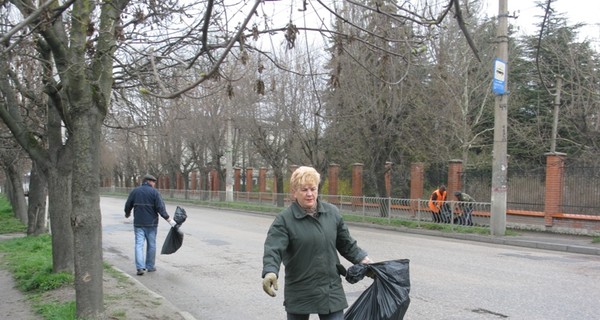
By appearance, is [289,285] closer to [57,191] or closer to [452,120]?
[57,191]

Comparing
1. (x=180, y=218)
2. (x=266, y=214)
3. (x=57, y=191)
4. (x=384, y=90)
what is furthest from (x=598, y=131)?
(x=57, y=191)

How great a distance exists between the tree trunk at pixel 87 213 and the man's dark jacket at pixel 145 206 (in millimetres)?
3744

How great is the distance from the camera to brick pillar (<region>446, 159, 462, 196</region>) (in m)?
21.3

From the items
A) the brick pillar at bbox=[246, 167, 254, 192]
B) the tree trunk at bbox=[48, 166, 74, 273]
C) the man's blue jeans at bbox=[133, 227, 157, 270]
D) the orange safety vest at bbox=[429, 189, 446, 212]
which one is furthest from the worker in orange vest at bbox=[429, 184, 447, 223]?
the brick pillar at bbox=[246, 167, 254, 192]

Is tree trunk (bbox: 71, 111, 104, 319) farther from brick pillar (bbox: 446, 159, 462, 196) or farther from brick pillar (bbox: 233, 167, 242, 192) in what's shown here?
brick pillar (bbox: 233, 167, 242, 192)

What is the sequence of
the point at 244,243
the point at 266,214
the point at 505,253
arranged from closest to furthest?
the point at 505,253 → the point at 244,243 → the point at 266,214

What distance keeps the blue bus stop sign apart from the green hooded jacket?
42.0 feet

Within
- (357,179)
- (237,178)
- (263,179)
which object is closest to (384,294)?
A: (357,179)

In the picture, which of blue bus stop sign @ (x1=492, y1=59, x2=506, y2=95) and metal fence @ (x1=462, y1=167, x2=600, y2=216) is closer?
blue bus stop sign @ (x1=492, y1=59, x2=506, y2=95)

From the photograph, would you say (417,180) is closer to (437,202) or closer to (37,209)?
(437,202)

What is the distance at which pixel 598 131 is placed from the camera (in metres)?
22.2

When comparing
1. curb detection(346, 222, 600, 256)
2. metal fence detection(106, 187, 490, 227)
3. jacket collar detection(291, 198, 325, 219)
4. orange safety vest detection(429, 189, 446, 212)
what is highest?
jacket collar detection(291, 198, 325, 219)

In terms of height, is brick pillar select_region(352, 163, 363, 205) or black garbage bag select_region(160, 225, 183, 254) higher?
brick pillar select_region(352, 163, 363, 205)

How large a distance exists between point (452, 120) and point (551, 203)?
7.44 m
